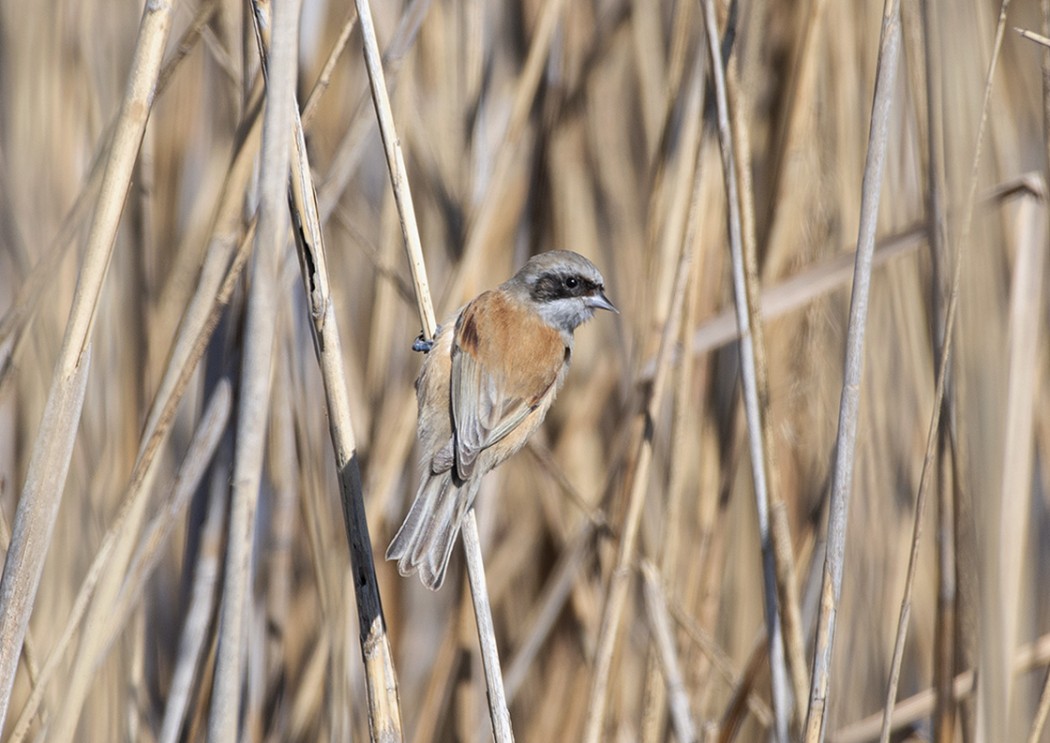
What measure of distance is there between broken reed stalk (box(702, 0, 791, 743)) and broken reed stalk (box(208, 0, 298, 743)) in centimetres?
96

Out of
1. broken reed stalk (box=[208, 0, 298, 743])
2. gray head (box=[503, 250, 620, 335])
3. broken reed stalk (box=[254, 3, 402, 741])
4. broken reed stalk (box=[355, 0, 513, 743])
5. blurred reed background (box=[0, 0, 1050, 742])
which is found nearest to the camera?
broken reed stalk (box=[208, 0, 298, 743])

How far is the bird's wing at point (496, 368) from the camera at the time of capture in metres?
2.00

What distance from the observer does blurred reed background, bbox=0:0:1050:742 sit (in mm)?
1884

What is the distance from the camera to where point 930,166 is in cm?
192

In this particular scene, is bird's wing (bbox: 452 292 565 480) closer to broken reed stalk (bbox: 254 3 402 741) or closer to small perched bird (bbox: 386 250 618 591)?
small perched bird (bbox: 386 250 618 591)

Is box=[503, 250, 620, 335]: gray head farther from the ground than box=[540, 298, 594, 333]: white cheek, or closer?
farther from the ground

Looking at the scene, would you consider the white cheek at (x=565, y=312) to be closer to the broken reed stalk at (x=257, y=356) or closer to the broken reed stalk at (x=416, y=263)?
the broken reed stalk at (x=416, y=263)

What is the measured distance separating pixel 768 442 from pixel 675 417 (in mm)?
340

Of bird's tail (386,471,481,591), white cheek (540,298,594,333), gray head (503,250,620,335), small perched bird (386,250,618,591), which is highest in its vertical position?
gray head (503,250,620,335)

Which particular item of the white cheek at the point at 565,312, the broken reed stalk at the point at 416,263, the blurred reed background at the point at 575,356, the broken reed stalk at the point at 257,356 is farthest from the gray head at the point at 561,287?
the broken reed stalk at the point at 257,356

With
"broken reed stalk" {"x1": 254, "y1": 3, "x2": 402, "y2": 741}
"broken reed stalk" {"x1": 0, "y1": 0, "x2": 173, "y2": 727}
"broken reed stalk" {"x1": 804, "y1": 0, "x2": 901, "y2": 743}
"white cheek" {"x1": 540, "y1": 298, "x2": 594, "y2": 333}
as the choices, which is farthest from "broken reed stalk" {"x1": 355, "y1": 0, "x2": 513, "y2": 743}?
"white cheek" {"x1": 540, "y1": 298, "x2": 594, "y2": 333}

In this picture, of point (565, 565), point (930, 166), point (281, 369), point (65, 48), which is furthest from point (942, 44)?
point (65, 48)

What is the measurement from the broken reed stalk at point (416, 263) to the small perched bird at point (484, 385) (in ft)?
0.20

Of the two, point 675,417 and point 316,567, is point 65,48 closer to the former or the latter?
point 316,567
